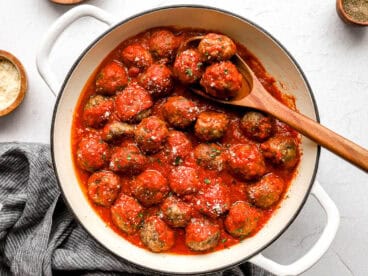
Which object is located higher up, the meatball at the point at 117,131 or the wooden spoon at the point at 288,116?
the wooden spoon at the point at 288,116

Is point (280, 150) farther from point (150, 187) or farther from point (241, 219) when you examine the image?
point (150, 187)

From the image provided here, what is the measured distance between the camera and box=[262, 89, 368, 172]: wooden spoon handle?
3057mm

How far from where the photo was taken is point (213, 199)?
3418mm

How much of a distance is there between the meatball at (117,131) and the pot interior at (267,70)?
31 cm

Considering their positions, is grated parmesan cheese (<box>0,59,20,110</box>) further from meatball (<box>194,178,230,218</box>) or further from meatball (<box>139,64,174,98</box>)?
meatball (<box>194,178,230,218</box>)

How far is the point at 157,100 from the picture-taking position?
351cm

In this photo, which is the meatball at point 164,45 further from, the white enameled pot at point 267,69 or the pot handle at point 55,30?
the pot handle at point 55,30

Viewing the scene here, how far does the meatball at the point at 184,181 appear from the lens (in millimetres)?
3398

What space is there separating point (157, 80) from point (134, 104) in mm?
208

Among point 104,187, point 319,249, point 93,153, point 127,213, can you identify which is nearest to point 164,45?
point 93,153

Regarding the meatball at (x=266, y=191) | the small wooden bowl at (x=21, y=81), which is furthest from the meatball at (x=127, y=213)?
the small wooden bowl at (x=21, y=81)

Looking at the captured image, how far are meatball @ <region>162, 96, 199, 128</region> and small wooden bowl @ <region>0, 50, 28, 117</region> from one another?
1.04 meters

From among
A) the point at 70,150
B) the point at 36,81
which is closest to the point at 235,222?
the point at 70,150

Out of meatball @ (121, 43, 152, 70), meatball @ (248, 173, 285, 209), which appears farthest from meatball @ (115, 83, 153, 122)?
meatball @ (248, 173, 285, 209)
